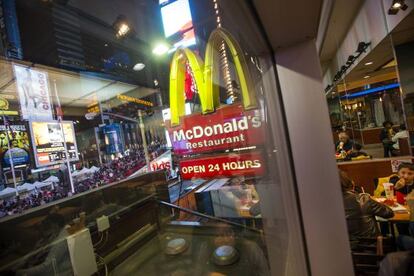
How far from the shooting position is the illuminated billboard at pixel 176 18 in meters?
2.11

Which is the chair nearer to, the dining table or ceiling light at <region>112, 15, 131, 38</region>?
the dining table

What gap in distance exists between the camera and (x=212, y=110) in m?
1.18

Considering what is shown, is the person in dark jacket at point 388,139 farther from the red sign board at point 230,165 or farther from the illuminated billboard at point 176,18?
the red sign board at point 230,165

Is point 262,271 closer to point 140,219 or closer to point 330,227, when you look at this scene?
point 330,227

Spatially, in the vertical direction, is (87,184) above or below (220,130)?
below

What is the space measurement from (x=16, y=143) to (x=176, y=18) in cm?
165

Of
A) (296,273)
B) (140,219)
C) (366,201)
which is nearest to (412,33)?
(366,201)

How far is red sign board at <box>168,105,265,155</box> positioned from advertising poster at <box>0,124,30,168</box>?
4.43 ft

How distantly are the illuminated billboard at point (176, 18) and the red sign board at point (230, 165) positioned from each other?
4.07 ft

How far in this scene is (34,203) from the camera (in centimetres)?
220

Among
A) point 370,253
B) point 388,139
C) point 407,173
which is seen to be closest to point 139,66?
point 370,253

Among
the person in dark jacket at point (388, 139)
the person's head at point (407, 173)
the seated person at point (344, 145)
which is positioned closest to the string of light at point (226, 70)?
the person's head at point (407, 173)

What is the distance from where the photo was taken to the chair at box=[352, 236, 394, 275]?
236 cm

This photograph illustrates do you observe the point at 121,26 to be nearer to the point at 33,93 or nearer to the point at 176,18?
the point at 176,18
